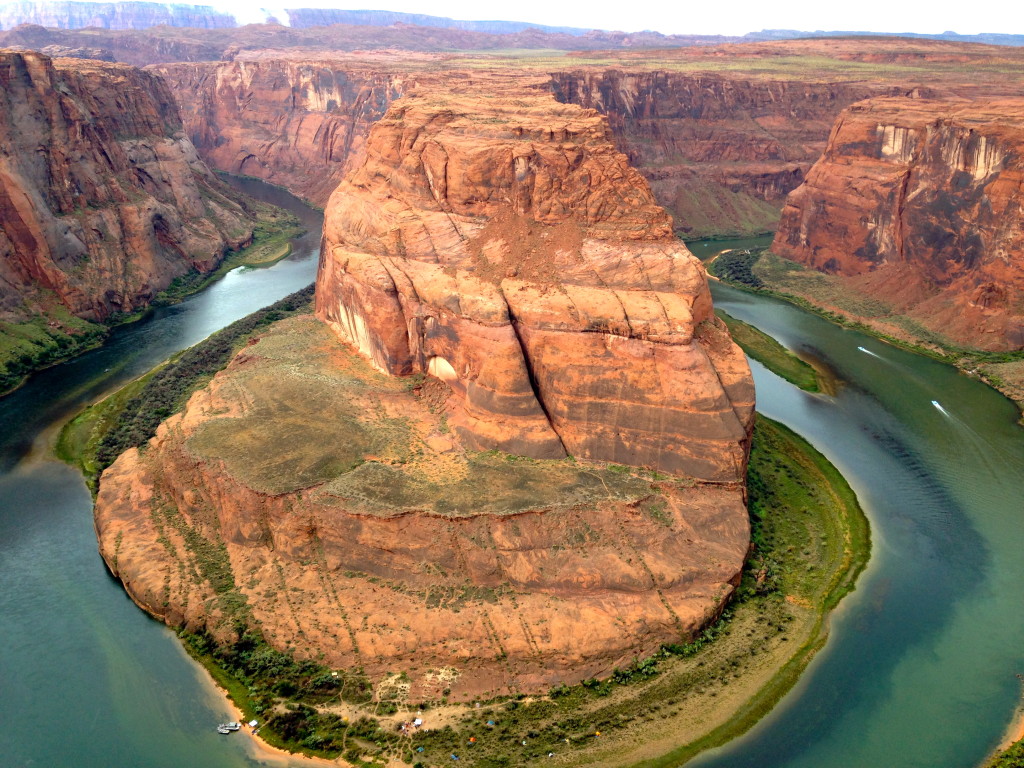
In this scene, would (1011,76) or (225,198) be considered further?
(1011,76)

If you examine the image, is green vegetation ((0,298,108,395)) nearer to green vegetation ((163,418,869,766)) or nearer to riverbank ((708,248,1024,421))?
green vegetation ((163,418,869,766))

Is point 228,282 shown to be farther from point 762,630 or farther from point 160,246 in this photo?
point 762,630

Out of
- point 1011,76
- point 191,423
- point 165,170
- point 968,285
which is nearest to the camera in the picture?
point 191,423

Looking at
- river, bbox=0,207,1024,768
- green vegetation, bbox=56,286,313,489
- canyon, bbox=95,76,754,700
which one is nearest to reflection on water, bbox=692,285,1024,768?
river, bbox=0,207,1024,768

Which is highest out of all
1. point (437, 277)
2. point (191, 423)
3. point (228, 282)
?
point (437, 277)

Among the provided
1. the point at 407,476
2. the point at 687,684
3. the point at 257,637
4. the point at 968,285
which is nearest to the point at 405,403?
the point at 407,476

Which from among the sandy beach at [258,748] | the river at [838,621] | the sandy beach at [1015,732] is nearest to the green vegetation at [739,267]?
the river at [838,621]

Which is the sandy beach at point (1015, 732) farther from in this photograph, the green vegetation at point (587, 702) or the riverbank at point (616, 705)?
the green vegetation at point (587, 702)
